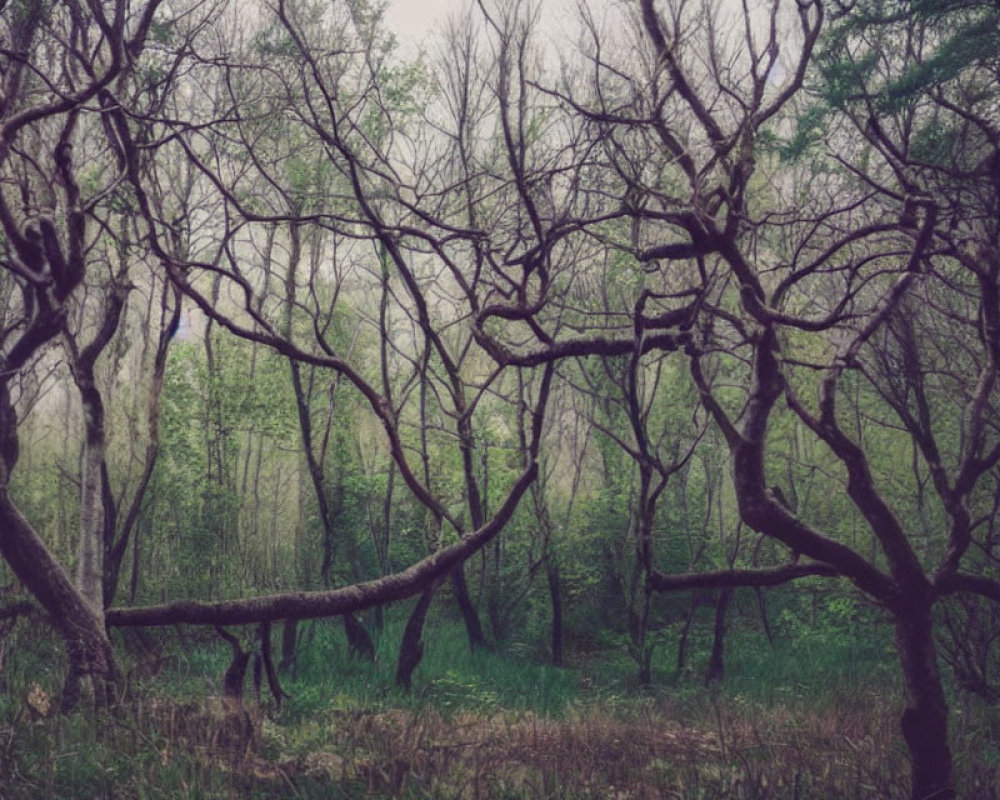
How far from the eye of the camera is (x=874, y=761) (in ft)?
18.2

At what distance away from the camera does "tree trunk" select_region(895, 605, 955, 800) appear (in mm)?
4855

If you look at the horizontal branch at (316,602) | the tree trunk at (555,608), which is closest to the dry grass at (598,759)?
the horizontal branch at (316,602)

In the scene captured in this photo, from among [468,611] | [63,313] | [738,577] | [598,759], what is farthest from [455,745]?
[468,611]

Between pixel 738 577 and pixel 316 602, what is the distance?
8.30ft

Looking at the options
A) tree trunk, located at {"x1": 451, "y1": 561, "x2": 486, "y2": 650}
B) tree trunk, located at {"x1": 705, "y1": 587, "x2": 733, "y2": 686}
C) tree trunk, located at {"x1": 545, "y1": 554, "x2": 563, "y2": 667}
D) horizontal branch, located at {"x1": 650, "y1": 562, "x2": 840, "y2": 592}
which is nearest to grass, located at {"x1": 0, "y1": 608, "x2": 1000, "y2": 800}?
horizontal branch, located at {"x1": 650, "y1": 562, "x2": 840, "y2": 592}

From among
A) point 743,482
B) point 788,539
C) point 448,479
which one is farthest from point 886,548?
point 448,479

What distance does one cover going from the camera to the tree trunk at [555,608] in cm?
1184

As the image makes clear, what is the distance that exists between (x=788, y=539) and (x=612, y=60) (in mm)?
6634

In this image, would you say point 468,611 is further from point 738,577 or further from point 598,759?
point 738,577

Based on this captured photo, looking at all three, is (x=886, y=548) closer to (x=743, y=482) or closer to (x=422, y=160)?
(x=743, y=482)

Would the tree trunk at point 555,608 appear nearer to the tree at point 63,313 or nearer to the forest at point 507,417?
the forest at point 507,417

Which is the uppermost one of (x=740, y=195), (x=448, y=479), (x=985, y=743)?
(x=740, y=195)

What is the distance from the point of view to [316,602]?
525 cm

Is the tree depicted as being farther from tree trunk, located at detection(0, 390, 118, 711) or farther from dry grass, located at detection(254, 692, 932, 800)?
dry grass, located at detection(254, 692, 932, 800)
